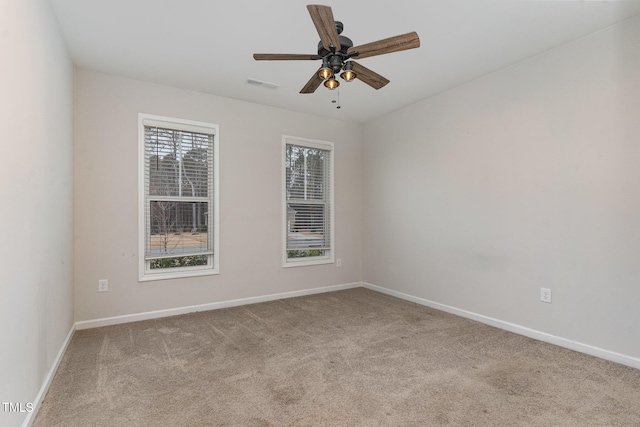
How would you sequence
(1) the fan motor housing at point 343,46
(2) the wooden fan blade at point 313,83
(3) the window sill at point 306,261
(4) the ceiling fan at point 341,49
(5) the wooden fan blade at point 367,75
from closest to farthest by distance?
(4) the ceiling fan at point 341,49, (1) the fan motor housing at point 343,46, (5) the wooden fan blade at point 367,75, (2) the wooden fan blade at point 313,83, (3) the window sill at point 306,261

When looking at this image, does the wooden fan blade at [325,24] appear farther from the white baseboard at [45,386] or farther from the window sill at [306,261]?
the window sill at [306,261]

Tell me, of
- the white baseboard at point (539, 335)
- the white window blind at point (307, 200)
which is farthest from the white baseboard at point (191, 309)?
the white baseboard at point (539, 335)

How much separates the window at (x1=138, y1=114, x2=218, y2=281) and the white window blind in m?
1.05

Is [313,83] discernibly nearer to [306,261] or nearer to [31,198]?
[31,198]

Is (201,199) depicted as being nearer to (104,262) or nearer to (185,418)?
(104,262)

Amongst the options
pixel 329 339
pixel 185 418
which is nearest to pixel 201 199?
pixel 329 339

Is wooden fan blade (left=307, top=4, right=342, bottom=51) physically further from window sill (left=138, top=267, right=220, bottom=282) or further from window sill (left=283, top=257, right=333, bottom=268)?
window sill (left=283, top=257, right=333, bottom=268)

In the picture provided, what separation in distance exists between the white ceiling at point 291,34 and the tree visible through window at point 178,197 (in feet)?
1.99

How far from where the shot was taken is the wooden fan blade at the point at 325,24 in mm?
1629

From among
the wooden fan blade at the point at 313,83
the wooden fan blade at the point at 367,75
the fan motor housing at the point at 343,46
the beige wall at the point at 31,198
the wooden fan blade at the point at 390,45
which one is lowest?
the beige wall at the point at 31,198

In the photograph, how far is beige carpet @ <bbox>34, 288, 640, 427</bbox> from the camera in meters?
1.85

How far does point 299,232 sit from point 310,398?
285 centimetres

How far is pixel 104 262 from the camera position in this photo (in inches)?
132

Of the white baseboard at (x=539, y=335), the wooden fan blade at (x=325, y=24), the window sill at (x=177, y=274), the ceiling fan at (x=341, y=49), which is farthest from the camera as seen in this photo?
the window sill at (x=177, y=274)
